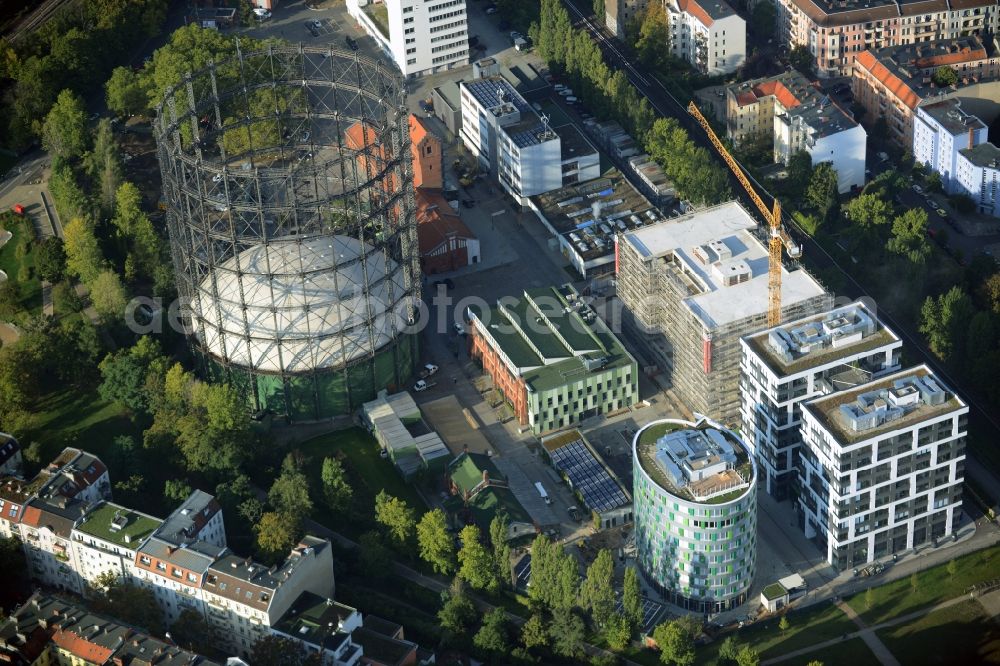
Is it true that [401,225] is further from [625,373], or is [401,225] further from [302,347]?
[625,373]

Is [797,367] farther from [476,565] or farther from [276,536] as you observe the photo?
[276,536]

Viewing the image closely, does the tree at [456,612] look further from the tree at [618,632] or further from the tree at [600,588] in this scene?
the tree at [618,632]

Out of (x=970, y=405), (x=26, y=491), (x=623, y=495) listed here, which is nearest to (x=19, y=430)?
(x=26, y=491)

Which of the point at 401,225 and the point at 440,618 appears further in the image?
the point at 401,225

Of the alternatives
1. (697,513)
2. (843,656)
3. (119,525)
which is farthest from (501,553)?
(119,525)

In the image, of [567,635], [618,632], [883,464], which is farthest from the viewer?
[883,464]

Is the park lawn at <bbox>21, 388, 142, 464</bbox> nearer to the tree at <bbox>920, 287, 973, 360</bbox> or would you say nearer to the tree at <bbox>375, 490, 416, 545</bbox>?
the tree at <bbox>375, 490, 416, 545</bbox>

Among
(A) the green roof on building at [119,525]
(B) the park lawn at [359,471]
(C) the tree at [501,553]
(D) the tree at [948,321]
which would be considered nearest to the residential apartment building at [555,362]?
(B) the park lawn at [359,471]

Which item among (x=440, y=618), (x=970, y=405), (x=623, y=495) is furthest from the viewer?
(x=970, y=405)
